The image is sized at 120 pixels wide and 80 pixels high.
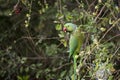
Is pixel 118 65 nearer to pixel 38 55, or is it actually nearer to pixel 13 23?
pixel 38 55

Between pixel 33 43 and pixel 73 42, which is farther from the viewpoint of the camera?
pixel 33 43

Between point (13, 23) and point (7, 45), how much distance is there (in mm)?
232

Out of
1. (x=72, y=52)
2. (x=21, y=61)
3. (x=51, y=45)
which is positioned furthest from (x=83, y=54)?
(x=21, y=61)

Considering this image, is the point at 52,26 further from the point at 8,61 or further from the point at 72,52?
the point at 72,52

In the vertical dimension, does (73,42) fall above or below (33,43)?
above

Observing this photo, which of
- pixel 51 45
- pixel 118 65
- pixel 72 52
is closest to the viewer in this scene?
pixel 72 52

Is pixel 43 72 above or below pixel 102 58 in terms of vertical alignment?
below

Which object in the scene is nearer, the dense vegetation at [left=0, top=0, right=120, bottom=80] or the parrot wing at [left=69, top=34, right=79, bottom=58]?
the parrot wing at [left=69, top=34, right=79, bottom=58]

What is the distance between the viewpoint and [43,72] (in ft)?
9.97

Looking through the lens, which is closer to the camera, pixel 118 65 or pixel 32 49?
pixel 118 65

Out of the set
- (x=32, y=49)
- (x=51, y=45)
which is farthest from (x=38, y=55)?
(x=51, y=45)

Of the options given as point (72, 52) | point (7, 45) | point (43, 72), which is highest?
point (72, 52)

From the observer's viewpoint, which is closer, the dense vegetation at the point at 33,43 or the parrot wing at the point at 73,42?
the parrot wing at the point at 73,42

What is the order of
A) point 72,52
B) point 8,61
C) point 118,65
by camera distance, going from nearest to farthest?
1. point 72,52
2. point 118,65
3. point 8,61
